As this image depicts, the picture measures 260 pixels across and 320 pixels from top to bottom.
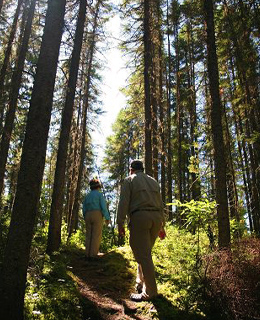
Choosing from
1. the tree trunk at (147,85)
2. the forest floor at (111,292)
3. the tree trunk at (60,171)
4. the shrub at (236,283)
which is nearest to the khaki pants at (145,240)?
the forest floor at (111,292)

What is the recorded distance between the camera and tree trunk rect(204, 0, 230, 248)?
22.0 feet

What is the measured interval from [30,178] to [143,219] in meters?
2.06

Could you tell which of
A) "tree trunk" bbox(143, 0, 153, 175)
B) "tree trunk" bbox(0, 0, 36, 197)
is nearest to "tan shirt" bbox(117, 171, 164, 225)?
"tree trunk" bbox(143, 0, 153, 175)

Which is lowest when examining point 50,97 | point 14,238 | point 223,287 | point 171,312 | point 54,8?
point 171,312

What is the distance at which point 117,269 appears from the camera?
23.2 feet

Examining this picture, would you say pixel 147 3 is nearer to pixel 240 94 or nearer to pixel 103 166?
pixel 240 94

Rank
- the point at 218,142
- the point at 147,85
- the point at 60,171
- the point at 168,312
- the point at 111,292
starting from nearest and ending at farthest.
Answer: the point at 168,312, the point at 111,292, the point at 218,142, the point at 60,171, the point at 147,85

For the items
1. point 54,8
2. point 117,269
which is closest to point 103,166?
point 117,269

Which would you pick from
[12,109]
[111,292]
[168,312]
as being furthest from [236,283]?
[12,109]

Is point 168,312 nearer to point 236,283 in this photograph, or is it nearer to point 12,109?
point 236,283

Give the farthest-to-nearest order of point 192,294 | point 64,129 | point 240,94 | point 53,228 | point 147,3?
1. point 147,3
2. point 240,94
3. point 64,129
4. point 53,228
5. point 192,294

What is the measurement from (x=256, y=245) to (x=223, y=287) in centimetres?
188

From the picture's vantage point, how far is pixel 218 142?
23.7 feet

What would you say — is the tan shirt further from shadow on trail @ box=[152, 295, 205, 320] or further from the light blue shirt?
the light blue shirt
